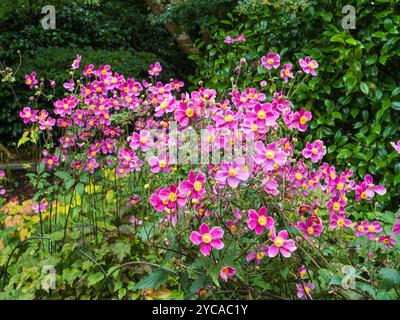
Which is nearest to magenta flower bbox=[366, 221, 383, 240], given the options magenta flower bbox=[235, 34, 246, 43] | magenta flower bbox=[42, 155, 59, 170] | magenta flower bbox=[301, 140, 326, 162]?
magenta flower bbox=[301, 140, 326, 162]

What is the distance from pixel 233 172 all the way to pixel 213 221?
1.12ft

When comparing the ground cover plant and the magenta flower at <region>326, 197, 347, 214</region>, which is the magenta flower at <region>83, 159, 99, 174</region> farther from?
the magenta flower at <region>326, 197, 347, 214</region>

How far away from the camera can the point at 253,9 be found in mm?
3441

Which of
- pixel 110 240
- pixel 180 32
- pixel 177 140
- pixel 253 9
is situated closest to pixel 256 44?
pixel 253 9

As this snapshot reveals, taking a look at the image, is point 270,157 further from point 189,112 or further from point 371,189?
point 371,189

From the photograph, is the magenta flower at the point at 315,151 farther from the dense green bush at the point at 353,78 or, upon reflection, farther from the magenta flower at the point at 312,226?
the dense green bush at the point at 353,78

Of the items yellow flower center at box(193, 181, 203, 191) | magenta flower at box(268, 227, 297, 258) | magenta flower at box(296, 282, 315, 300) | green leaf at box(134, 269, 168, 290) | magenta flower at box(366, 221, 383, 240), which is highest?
yellow flower center at box(193, 181, 203, 191)

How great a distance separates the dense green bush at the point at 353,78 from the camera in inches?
105

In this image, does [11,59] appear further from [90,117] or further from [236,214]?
[236,214]

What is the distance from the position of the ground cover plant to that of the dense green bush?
1141 mm

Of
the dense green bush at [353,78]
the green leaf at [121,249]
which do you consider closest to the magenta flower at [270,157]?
the green leaf at [121,249]

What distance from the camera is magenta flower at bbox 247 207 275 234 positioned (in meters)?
1.07

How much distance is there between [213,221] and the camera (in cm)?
137

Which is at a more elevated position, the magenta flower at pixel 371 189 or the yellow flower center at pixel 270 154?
the yellow flower center at pixel 270 154
